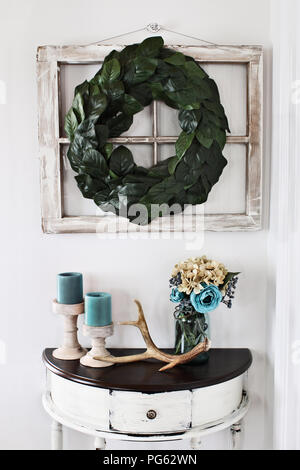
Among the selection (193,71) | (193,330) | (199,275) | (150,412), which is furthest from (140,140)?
(150,412)

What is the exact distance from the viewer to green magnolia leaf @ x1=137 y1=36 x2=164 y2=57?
152 cm

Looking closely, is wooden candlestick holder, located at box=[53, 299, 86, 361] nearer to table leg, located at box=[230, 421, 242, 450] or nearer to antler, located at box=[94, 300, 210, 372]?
antler, located at box=[94, 300, 210, 372]

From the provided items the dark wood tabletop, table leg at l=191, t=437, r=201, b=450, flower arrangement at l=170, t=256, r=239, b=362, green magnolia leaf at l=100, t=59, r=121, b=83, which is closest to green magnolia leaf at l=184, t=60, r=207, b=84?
green magnolia leaf at l=100, t=59, r=121, b=83

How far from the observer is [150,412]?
139cm

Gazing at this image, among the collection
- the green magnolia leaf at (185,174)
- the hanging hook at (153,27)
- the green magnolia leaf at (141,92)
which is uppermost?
the hanging hook at (153,27)

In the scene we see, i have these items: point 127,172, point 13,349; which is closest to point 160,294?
point 127,172

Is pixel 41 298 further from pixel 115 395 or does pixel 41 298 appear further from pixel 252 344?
pixel 252 344

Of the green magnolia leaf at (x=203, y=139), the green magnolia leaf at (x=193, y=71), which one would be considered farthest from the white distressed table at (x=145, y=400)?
the green magnolia leaf at (x=193, y=71)

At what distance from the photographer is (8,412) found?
170cm

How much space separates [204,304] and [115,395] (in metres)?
0.38

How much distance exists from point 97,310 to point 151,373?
259 millimetres

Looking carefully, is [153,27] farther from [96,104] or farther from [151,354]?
[151,354]

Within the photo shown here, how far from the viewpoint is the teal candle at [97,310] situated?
150cm

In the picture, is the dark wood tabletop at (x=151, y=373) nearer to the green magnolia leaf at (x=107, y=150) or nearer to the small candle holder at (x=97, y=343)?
the small candle holder at (x=97, y=343)
